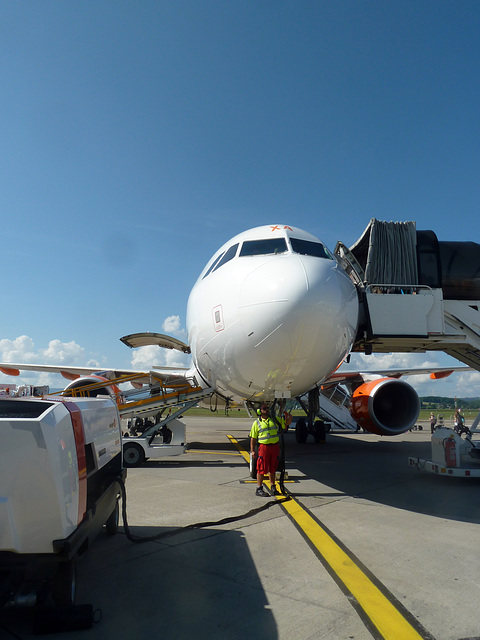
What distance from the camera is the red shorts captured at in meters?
6.98

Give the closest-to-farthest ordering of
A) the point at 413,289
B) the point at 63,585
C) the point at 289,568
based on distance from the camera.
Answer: the point at 63,585 → the point at 289,568 → the point at 413,289

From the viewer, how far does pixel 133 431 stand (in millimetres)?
11797

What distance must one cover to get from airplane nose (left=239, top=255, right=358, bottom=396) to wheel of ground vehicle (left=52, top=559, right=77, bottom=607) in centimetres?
301

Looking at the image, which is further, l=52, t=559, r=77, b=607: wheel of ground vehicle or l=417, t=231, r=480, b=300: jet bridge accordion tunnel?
l=417, t=231, r=480, b=300: jet bridge accordion tunnel

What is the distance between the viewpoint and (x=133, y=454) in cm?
1036

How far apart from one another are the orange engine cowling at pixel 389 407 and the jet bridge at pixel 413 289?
3.59ft

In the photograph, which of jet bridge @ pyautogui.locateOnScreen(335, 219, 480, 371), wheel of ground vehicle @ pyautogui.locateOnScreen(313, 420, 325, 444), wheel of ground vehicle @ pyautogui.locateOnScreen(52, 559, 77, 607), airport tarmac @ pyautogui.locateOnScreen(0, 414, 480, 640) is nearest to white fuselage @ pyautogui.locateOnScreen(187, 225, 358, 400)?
airport tarmac @ pyautogui.locateOnScreen(0, 414, 480, 640)

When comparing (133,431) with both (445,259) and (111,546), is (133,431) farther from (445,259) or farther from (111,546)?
(445,259)

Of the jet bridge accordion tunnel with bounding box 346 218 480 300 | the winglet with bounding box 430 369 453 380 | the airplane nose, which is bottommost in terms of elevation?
the winglet with bounding box 430 369 453 380

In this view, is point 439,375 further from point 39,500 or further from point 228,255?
point 39,500

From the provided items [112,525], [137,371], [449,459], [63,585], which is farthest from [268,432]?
[137,371]

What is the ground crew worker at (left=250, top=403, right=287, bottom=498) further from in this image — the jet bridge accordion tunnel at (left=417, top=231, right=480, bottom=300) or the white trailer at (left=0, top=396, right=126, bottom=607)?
the jet bridge accordion tunnel at (left=417, top=231, right=480, bottom=300)

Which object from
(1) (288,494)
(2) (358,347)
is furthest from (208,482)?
(2) (358,347)

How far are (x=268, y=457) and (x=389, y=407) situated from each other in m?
5.70
